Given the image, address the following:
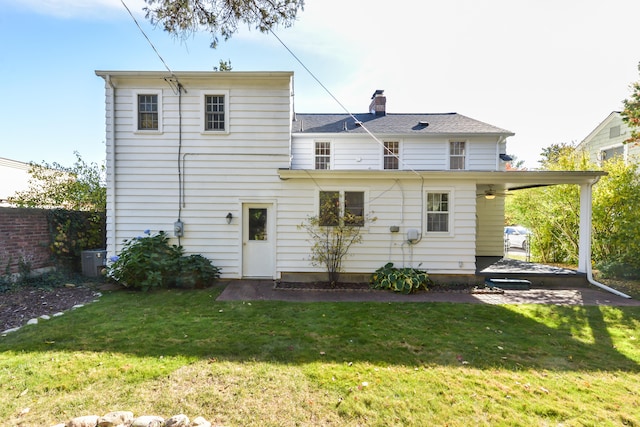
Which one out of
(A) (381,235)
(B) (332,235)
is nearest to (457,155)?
(A) (381,235)

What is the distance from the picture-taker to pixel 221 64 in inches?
582

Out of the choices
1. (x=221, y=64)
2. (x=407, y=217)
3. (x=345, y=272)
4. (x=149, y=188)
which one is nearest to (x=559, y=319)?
(x=407, y=217)

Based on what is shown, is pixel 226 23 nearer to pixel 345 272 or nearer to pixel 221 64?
pixel 345 272

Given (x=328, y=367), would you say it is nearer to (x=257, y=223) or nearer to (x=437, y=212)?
(x=257, y=223)

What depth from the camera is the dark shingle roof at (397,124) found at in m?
11.7

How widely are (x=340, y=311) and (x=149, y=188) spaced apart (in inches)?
239

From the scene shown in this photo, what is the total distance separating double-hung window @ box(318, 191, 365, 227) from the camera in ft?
24.0

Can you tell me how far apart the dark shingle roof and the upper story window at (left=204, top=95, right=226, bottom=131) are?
16.2ft

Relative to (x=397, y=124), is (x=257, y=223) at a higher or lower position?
lower

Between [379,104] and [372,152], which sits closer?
[372,152]

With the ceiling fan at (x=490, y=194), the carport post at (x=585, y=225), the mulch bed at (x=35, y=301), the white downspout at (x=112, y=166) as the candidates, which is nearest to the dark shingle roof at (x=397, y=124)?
the ceiling fan at (x=490, y=194)

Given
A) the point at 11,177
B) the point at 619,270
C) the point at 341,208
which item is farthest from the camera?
the point at 11,177

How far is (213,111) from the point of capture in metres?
7.59

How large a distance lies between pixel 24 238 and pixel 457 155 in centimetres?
1437
